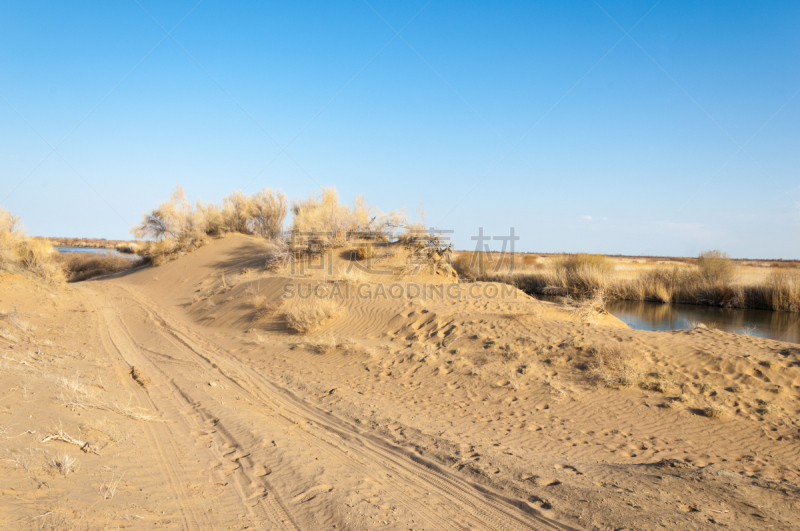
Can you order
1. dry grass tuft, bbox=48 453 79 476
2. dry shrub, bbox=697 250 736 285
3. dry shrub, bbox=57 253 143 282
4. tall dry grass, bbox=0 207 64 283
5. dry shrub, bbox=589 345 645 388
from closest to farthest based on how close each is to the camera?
dry grass tuft, bbox=48 453 79 476, dry shrub, bbox=589 345 645 388, tall dry grass, bbox=0 207 64 283, dry shrub, bbox=697 250 736 285, dry shrub, bbox=57 253 143 282

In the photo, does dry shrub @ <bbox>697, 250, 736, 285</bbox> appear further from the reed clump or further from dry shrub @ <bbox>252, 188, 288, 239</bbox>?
dry shrub @ <bbox>252, 188, 288, 239</bbox>

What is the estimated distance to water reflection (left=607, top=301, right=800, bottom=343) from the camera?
1473 cm

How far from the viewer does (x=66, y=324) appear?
440 inches

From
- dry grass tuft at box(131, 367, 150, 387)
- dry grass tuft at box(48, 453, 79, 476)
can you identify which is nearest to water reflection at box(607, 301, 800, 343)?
dry grass tuft at box(131, 367, 150, 387)

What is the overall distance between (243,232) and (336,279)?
47.5ft

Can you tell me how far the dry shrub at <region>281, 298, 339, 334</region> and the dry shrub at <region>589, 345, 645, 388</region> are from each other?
691cm

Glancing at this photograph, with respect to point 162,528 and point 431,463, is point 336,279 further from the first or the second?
point 162,528

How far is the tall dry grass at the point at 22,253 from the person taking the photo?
13.9 meters

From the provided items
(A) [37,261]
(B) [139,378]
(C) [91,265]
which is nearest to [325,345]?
(B) [139,378]

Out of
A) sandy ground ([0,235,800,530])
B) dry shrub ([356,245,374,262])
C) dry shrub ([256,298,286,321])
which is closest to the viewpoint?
sandy ground ([0,235,800,530])

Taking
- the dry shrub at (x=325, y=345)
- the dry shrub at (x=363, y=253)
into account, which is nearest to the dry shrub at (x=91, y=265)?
the dry shrub at (x=363, y=253)

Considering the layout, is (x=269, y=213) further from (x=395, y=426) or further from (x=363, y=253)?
(x=395, y=426)

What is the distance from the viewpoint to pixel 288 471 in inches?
172

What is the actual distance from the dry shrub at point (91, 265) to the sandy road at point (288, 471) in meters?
24.3
